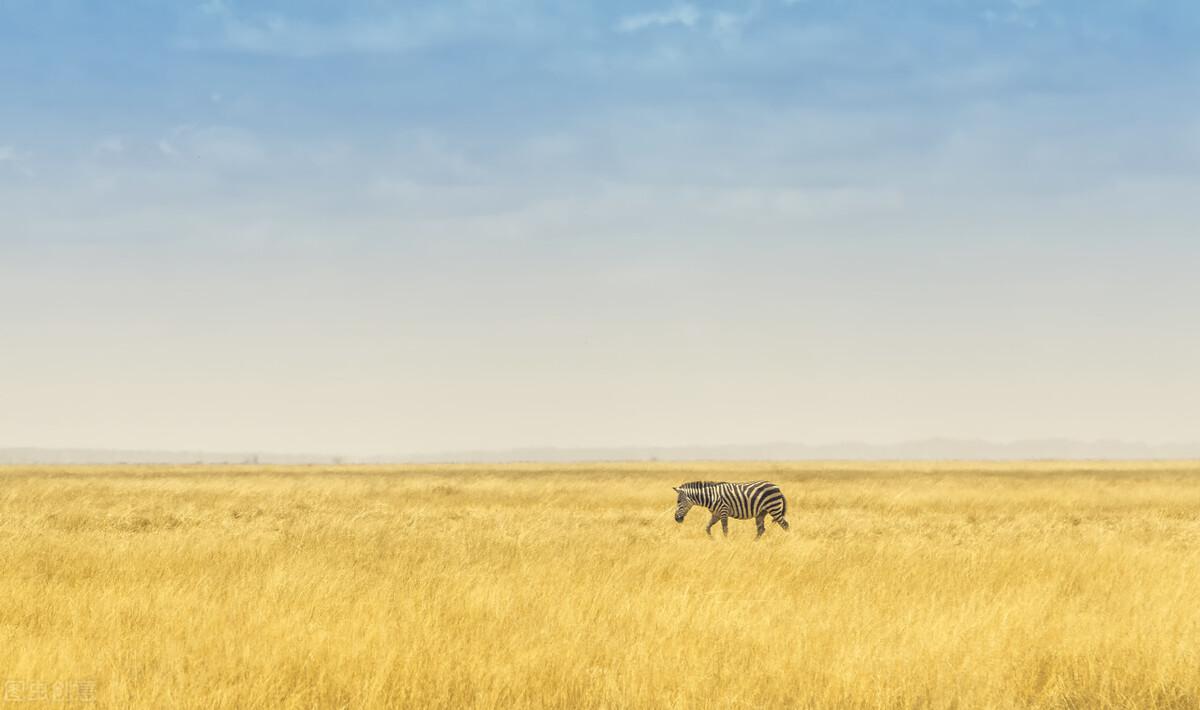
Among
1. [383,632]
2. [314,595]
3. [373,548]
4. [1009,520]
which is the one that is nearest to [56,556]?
[373,548]

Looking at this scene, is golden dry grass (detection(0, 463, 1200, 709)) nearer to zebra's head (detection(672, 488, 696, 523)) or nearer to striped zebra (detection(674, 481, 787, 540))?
striped zebra (detection(674, 481, 787, 540))

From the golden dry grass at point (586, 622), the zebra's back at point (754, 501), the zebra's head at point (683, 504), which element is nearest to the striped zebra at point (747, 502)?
the zebra's back at point (754, 501)

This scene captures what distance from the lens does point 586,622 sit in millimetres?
8695

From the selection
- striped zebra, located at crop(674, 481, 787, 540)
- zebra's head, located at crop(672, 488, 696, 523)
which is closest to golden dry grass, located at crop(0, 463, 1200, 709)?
striped zebra, located at crop(674, 481, 787, 540)

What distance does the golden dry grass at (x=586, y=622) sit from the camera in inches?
258

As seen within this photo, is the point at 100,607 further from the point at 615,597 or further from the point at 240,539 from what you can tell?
the point at 240,539

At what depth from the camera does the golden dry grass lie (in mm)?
6543

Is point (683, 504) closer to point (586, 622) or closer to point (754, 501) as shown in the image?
point (754, 501)

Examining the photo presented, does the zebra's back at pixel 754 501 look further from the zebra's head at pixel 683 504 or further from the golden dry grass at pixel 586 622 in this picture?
the golden dry grass at pixel 586 622

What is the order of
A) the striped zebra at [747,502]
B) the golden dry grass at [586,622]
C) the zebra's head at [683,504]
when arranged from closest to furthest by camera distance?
the golden dry grass at [586,622], the striped zebra at [747,502], the zebra's head at [683,504]

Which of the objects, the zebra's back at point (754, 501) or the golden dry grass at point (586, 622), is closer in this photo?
the golden dry grass at point (586, 622)

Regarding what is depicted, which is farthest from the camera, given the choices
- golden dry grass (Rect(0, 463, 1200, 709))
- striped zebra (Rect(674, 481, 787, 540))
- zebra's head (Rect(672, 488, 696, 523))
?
zebra's head (Rect(672, 488, 696, 523))

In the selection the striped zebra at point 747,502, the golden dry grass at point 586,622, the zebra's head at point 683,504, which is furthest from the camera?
the zebra's head at point 683,504

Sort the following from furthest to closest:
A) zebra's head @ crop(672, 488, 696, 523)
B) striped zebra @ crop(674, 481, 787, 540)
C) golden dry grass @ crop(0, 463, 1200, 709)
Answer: zebra's head @ crop(672, 488, 696, 523) < striped zebra @ crop(674, 481, 787, 540) < golden dry grass @ crop(0, 463, 1200, 709)
